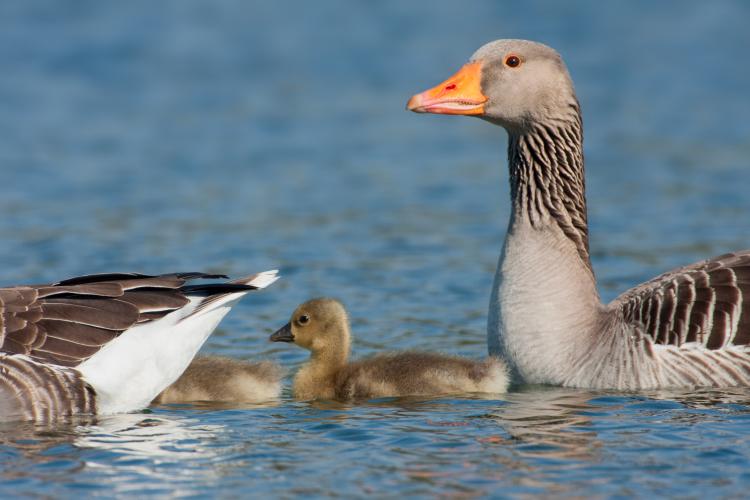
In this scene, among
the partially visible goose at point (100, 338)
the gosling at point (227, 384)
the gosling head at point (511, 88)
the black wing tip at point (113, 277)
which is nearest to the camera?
the partially visible goose at point (100, 338)

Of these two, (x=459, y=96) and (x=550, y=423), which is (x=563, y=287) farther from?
(x=459, y=96)

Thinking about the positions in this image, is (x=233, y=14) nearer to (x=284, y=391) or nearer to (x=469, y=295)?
(x=469, y=295)

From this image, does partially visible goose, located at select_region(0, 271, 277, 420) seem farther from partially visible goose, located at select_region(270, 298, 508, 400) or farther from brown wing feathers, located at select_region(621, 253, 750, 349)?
brown wing feathers, located at select_region(621, 253, 750, 349)

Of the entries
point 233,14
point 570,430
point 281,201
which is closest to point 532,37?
point 233,14

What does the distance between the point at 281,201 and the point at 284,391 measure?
6516 mm

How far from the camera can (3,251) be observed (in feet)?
44.3

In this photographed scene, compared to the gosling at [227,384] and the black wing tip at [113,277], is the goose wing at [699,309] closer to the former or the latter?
the gosling at [227,384]

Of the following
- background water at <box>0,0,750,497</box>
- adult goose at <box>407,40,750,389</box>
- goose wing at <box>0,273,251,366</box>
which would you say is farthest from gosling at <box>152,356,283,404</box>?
adult goose at <box>407,40,750,389</box>

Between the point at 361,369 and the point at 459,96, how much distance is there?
6.95ft

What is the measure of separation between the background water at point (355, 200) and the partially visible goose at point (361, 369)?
21 cm

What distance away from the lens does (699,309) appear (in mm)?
8703

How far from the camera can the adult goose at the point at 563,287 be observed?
28.4ft

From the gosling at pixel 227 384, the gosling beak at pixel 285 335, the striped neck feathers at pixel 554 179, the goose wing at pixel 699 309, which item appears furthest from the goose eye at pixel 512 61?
the gosling at pixel 227 384

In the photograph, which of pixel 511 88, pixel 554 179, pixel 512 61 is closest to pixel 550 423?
pixel 554 179
